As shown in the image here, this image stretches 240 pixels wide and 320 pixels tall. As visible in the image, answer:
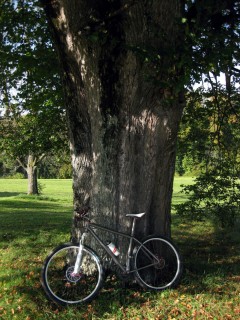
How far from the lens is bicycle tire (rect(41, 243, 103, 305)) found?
203 inches

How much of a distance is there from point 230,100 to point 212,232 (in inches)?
157

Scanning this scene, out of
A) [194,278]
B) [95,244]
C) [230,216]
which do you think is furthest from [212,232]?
[95,244]

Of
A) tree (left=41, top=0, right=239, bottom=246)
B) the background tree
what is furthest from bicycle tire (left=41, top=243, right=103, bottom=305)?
the background tree

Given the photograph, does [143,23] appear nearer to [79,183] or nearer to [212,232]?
[79,183]

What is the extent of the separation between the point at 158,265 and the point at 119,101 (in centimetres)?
247

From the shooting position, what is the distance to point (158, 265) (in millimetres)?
5762

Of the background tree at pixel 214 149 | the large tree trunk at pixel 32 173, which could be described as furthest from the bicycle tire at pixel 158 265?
the large tree trunk at pixel 32 173

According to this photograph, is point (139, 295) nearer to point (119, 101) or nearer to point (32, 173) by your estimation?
point (119, 101)

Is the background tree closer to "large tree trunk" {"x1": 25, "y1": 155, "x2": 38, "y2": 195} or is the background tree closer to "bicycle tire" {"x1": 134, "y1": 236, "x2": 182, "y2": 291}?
"bicycle tire" {"x1": 134, "y1": 236, "x2": 182, "y2": 291}

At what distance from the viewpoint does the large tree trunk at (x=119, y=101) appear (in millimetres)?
5504

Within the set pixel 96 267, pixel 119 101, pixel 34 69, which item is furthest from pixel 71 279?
pixel 34 69

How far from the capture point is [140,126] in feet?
18.8

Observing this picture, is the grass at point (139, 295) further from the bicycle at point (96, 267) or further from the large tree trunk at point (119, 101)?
the large tree trunk at point (119, 101)

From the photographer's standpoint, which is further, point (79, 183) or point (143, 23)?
point (79, 183)
